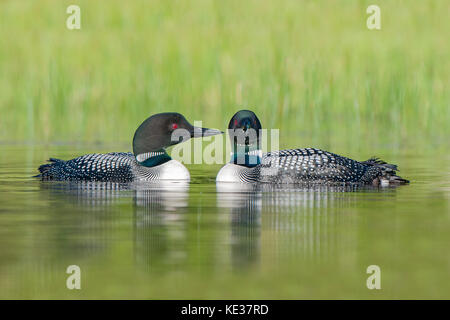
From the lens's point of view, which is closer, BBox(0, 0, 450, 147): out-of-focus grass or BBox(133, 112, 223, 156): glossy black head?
BBox(133, 112, 223, 156): glossy black head

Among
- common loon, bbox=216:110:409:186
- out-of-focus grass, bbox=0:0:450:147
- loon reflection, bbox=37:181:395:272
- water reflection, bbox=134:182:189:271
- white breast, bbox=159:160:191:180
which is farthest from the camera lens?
out-of-focus grass, bbox=0:0:450:147

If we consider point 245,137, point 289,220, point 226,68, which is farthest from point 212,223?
point 226,68

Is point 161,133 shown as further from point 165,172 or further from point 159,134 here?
point 165,172

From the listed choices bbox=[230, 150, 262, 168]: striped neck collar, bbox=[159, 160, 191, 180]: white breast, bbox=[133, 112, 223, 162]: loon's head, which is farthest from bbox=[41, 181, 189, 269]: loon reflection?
bbox=[230, 150, 262, 168]: striped neck collar

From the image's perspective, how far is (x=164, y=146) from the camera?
1067cm

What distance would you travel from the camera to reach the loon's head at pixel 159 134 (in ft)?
34.6

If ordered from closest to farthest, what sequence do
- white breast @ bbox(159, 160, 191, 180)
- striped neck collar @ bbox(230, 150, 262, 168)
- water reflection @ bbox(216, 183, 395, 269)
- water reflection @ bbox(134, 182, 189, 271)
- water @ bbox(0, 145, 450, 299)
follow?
water @ bbox(0, 145, 450, 299), water reflection @ bbox(134, 182, 189, 271), water reflection @ bbox(216, 183, 395, 269), striped neck collar @ bbox(230, 150, 262, 168), white breast @ bbox(159, 160, 191, 180)

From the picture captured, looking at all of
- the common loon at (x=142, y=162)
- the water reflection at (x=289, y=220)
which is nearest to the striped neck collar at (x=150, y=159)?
the common loon at (x=142, y=162)

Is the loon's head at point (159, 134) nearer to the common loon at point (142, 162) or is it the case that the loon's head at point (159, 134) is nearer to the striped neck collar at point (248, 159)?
the common loon at point (142, 162)

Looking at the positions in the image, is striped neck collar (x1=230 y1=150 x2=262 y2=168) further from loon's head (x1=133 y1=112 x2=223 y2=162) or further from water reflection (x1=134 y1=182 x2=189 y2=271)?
water reflection (x1=134 y1=182 x2=189 y2=271)

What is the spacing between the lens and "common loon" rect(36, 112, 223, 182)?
33.4 feet

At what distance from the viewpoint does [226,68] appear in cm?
1698

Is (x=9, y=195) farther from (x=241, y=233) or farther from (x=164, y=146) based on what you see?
(x=241, y=233)

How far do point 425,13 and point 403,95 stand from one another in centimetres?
324
